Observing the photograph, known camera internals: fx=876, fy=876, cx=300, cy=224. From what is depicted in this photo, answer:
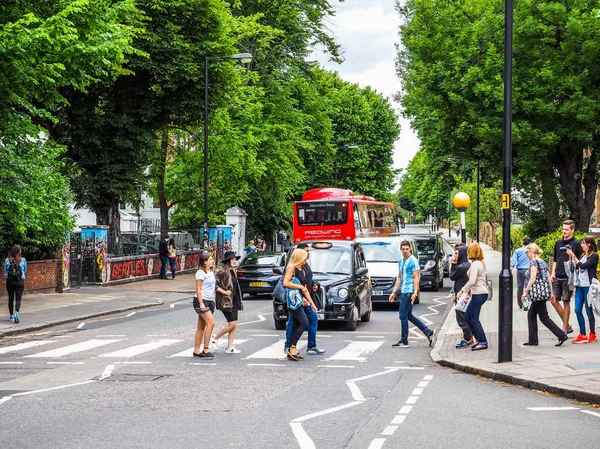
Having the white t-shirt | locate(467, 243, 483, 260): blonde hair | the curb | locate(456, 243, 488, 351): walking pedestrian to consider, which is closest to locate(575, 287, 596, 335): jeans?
locate(456, 243, 488, 351): walking pedestrian

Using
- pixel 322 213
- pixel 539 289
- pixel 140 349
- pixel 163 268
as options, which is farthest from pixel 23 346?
pixel 322 213

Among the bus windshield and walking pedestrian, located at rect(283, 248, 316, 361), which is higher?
the bus windshield

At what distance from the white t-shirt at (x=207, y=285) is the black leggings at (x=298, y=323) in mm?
1346

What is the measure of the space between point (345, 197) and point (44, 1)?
2311 centimetres

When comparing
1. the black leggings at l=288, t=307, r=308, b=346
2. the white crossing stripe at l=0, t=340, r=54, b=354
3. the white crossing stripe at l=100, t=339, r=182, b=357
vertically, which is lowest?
the white crossing stripe at l=0, t=340, r=54, b=354

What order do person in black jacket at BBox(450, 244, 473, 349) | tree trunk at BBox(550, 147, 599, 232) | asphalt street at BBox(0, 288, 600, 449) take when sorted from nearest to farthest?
asphalt street at BBox(0, 288, 600, 449), person in black jacket at BBox(450, 244, 473, 349), tree trunk at BBox(550, 147, 599, 232)

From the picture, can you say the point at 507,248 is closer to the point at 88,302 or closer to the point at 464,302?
the point at 464,302

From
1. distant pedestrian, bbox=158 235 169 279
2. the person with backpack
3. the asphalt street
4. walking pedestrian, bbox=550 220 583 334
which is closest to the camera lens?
the asphalt street

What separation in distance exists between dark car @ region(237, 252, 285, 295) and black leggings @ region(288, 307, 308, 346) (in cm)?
1392

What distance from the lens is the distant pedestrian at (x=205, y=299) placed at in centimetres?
1380

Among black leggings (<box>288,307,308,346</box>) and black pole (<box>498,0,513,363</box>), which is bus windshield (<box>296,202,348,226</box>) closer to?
black leggings (<box>288,307,308,346</box>)

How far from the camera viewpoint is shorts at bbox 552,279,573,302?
50.3 feet

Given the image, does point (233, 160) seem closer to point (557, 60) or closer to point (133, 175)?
point (133, 175)

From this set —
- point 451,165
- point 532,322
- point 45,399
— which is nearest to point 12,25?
point 45,399
